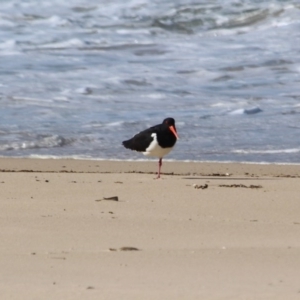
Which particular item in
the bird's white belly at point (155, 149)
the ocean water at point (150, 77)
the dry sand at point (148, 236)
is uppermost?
the dry sand at point (148, 236)

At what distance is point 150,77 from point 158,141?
5994 mm

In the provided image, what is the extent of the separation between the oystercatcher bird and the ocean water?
2.95 feet

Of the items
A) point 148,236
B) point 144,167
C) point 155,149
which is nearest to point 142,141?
point 155,149

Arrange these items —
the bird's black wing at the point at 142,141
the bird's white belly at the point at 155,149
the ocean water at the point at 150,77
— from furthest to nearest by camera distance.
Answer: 1. the ocean water at the point at 150,77
2. the bird's black wing at the point at 142,141
3. the bird's white belly at the point at 155,149

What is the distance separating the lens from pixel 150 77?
43.1 ft

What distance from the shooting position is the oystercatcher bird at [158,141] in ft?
23.8

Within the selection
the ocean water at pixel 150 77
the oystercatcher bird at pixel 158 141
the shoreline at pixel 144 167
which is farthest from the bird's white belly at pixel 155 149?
the ocean water at pixel 150 77

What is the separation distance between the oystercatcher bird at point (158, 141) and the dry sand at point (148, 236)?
0.91 ft

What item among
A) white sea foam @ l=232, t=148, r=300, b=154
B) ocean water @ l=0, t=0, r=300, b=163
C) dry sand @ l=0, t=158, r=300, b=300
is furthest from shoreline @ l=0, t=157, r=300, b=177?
white sea foam @ l=232, t=148, r=300, b=154

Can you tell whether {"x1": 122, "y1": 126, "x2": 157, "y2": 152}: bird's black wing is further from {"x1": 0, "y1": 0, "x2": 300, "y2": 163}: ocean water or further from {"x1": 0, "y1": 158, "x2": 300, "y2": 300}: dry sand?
{"x1": 0, "y1": 0, "x2": 300, "y2": 163}: ocean water

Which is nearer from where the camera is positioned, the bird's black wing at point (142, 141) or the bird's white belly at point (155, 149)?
the bird's white belly at point (155, 149)

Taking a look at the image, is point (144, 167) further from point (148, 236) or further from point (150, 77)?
point (150, 77)

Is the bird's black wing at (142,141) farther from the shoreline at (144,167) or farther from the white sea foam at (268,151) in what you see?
the white sea foam at (268,151)

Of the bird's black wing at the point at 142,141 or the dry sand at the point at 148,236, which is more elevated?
the dry sand at the point at 148,236
